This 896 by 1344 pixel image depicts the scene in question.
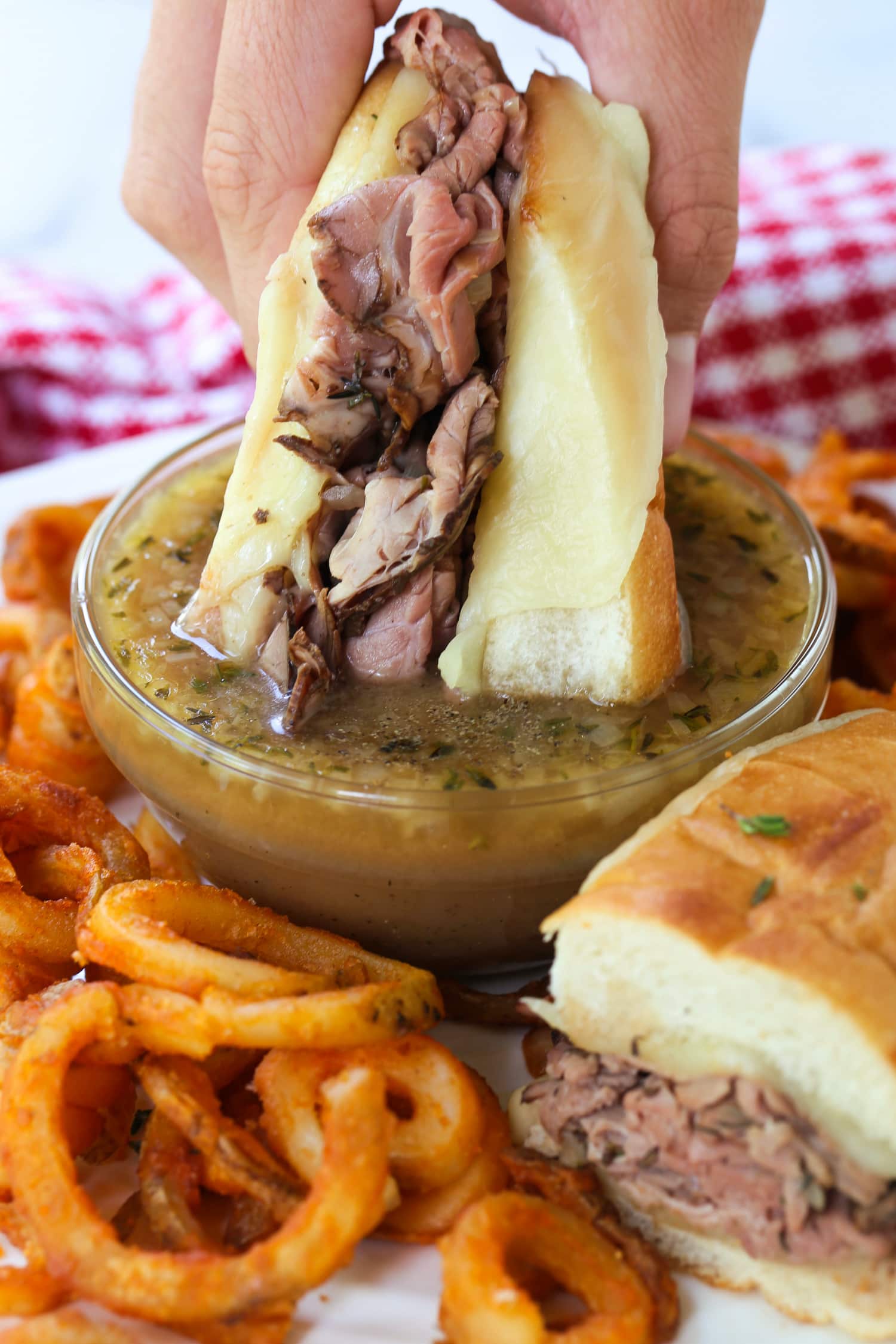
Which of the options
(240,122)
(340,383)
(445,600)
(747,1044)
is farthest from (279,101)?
(747,1044)

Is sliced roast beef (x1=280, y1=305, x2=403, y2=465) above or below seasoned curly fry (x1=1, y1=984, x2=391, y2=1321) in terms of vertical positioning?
above

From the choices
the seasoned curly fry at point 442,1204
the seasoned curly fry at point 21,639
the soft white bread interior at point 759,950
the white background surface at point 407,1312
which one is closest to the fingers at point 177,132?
the seasoned curly fry at point 21,639

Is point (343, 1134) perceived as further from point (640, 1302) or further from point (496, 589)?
point (496, 589)

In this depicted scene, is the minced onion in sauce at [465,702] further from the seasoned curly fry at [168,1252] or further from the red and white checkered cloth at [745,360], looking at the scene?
the red and white checkered cloth at [745,360]

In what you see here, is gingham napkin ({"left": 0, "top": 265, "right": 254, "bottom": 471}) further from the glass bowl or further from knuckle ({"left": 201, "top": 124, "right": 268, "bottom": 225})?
the glass bowl

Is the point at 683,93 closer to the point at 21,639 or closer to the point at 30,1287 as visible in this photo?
the point at 21,639

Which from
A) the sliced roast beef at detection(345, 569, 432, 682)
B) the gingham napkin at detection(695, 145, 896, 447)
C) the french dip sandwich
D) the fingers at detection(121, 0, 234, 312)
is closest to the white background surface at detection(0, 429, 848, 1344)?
the french dip sandwich
